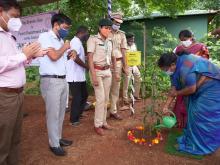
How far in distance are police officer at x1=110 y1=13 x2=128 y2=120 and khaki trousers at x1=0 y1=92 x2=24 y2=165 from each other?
8.93 feet

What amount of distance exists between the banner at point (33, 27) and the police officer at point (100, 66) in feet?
3.38

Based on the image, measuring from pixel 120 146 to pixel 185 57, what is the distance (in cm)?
169

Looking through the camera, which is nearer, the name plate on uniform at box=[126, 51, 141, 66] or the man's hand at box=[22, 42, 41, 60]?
the man's hand at box=[22, 42, 41, 60]

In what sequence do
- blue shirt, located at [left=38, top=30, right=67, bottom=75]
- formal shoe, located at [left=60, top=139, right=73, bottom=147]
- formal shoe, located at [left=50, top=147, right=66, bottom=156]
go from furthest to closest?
formal shoe, located at [left=60, top=139, right=73, bottom=147] < formal shoe, located at [left=50, top=147, right=66, bottom=156] < blue shirt, located at [left=38, top=30, right=67, bottom=75]

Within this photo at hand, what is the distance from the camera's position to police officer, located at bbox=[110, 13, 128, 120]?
6.28 meters

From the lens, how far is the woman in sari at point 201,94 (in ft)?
14.9

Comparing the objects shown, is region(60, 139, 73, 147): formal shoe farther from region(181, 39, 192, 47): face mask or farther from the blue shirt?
region(181, 39, 192, 47): face mask

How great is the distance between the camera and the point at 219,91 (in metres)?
4.61

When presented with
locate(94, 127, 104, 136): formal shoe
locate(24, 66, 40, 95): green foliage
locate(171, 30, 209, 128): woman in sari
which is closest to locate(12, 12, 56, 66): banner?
locate(94, 127, 104, 136): formal shoe

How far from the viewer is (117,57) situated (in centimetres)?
659

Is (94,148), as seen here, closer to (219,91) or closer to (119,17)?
(219,91)

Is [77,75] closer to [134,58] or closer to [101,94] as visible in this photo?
[101,94]

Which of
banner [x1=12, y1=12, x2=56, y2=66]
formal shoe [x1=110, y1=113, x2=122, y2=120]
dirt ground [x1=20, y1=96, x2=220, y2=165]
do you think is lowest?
dirt ground [x1=20, y1=96, x2=220, y2=165]

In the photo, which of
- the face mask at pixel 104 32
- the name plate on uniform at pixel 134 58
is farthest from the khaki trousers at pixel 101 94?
the name plate on uniform at pixel 134 58
